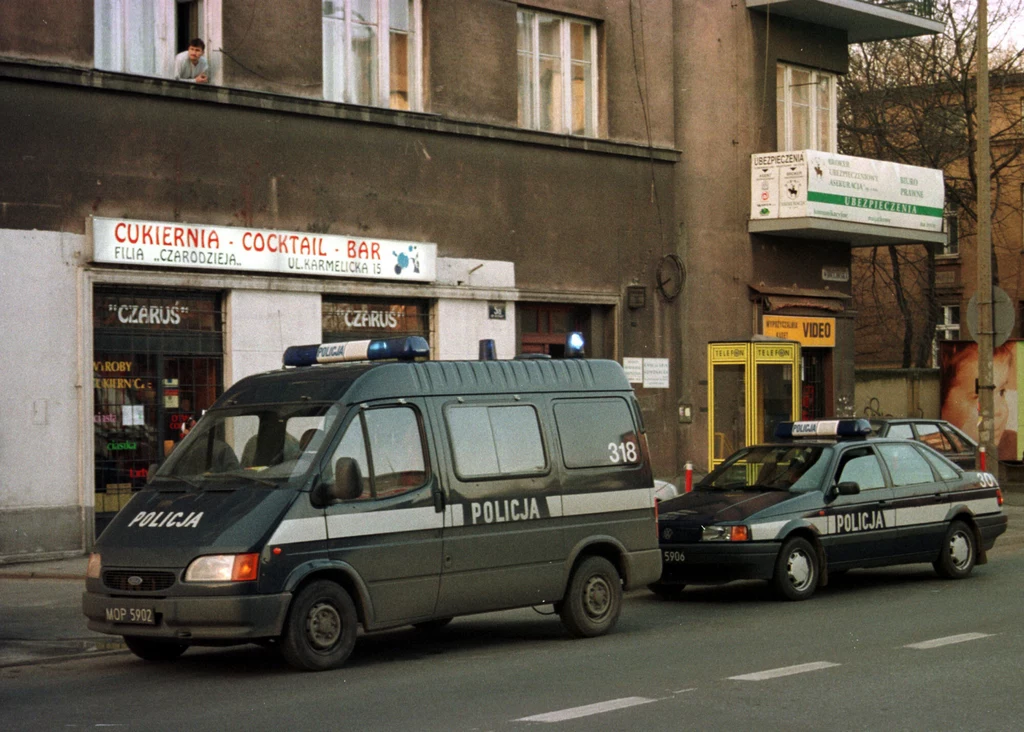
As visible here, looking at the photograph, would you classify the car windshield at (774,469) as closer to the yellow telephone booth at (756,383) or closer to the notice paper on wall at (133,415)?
the yellow telephone booth at (756,383)

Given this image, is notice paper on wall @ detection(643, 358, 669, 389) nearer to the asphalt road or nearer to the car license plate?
the asphalt road

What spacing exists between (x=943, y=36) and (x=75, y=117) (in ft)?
78.8

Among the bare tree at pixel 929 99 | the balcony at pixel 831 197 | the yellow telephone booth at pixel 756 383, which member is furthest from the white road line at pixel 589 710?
the bare tree at pixel 929 99

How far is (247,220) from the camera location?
60.6 ft

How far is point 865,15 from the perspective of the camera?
2656 centimetres

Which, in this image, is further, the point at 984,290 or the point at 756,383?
the point at 984,290

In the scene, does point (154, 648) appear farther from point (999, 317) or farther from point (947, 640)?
point (999, 317)

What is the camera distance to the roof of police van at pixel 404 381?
10406mm

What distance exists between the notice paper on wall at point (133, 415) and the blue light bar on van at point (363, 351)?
6.56 m

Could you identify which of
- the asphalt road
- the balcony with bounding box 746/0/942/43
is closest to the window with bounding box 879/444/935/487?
the asphalt road

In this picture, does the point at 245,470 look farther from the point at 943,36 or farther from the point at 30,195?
the point at 943,36

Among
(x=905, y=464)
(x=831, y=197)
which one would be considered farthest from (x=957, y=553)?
(x=831, y=197)

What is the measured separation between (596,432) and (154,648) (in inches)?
148

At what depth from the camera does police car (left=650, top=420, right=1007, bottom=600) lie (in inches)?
525
